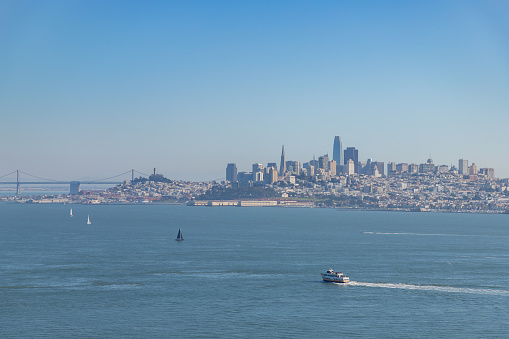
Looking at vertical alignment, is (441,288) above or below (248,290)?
above

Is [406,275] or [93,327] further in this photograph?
[406,275]

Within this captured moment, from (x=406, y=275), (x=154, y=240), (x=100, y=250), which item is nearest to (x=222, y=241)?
(x=154, y=240)

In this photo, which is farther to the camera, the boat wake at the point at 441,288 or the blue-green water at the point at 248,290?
the boat wake at the point at 441,288

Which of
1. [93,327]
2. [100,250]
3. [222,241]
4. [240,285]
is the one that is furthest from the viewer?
[222,241]

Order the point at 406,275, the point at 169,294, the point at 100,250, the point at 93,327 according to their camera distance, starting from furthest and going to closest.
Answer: the point at 100,250, the point at 406,275, the point at 169,294, the point at 93,327

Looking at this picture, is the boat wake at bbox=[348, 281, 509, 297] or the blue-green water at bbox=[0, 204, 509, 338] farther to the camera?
the boat wake at bbox=[348, 281, 509, 297]

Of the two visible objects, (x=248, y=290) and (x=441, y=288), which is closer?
(x=248, y=290)

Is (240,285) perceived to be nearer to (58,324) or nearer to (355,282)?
(355,282)
